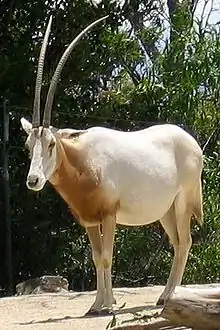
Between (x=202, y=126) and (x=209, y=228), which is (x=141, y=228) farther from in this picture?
(x=202, y=126)

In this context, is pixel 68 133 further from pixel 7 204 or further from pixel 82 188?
pixel 7 204

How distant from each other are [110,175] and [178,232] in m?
1.02

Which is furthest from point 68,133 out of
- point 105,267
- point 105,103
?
point 105,103

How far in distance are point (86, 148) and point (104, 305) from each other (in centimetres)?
113

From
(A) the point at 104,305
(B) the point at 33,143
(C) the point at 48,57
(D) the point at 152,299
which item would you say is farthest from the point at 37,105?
(C) the point at 48,57

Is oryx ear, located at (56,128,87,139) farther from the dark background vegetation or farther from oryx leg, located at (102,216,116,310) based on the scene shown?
the dark background vegetation

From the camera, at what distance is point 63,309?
6.95 meters

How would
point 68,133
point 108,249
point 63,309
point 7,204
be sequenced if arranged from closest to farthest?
point 68,133 → point 108,249 → point 63,309 → point 7,204

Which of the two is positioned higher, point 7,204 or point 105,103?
point 105,103

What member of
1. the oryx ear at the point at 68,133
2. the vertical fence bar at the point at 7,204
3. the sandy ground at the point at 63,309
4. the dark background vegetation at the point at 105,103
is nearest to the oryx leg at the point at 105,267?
the sandy ground at the point at 63,309

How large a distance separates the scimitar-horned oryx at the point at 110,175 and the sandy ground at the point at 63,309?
27cm

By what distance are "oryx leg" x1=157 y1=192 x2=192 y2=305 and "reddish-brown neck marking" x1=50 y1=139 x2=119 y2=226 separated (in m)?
0.84

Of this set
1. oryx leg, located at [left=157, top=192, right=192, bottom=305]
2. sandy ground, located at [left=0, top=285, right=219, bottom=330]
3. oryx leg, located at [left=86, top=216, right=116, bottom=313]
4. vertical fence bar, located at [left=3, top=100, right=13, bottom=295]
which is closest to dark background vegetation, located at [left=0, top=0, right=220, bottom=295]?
vertical fence bar, located at [left=3, top=100, right=13, bottom=295]

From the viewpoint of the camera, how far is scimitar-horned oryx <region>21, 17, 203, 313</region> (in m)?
6.21
